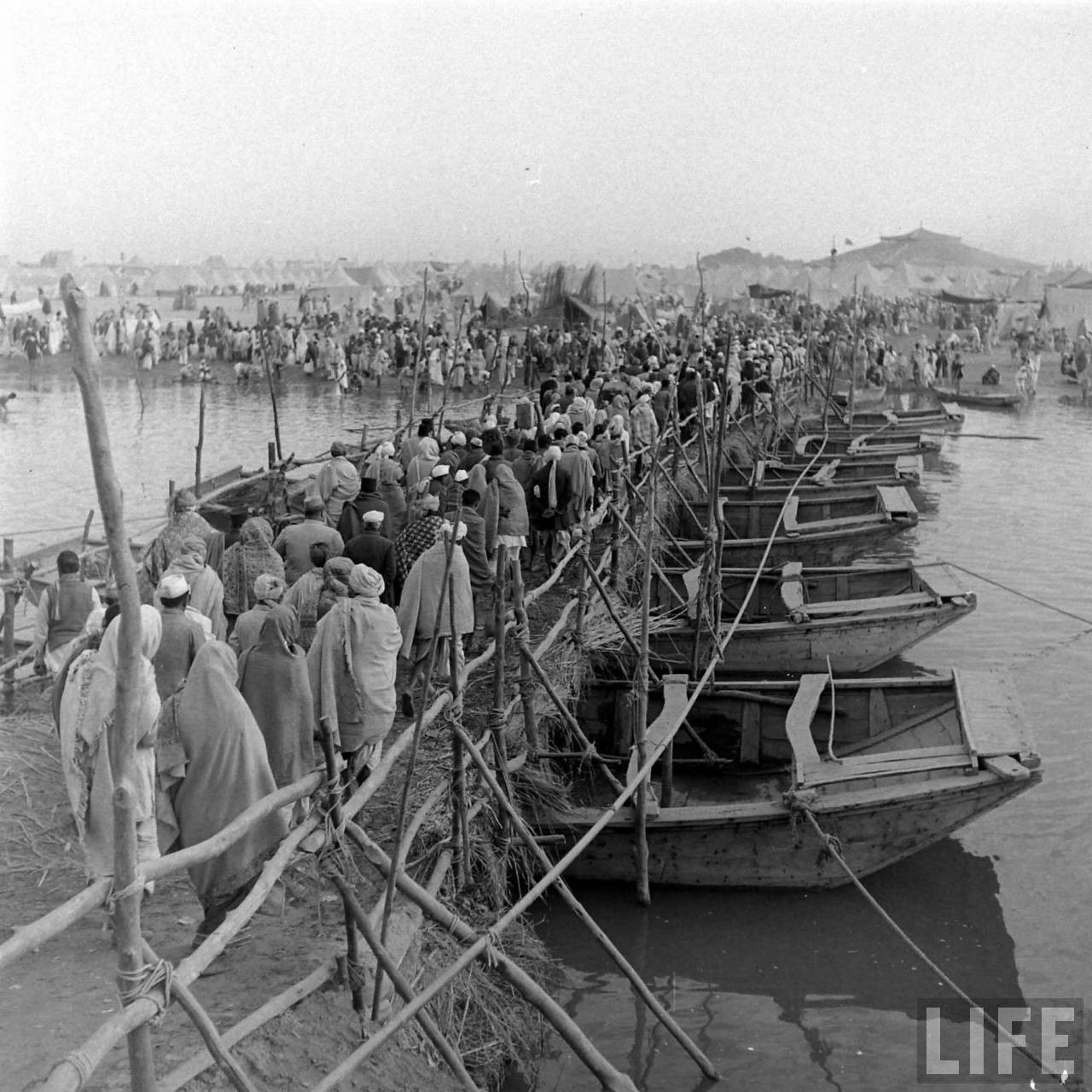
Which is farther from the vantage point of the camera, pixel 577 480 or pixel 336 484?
pixel 577 480

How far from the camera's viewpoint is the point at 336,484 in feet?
37.9

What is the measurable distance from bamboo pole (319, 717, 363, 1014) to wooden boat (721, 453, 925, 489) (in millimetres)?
14598

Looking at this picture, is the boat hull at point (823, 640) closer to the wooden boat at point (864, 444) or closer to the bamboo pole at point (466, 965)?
the bamboo pole at point (466, 965)

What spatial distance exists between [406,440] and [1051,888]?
795 cm

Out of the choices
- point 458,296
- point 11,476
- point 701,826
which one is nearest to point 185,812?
point 701,826

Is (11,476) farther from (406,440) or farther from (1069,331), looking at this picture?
(1069,331)

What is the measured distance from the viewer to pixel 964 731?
9.16 meters

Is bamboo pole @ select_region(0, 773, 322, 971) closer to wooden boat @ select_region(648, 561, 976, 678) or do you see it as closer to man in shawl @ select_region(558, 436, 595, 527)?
man in shawl @ select_region(558, 436, 595, 527)

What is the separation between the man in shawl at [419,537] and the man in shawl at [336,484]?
6.42 feet

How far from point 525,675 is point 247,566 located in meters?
2.10

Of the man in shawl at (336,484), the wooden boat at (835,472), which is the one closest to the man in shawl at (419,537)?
the man in shawl at (336,484)

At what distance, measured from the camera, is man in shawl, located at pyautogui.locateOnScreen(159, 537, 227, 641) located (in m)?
7.67

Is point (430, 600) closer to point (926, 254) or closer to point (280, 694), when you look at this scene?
point (280, 694)

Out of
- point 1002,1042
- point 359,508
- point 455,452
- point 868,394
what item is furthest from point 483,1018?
point 868,394
